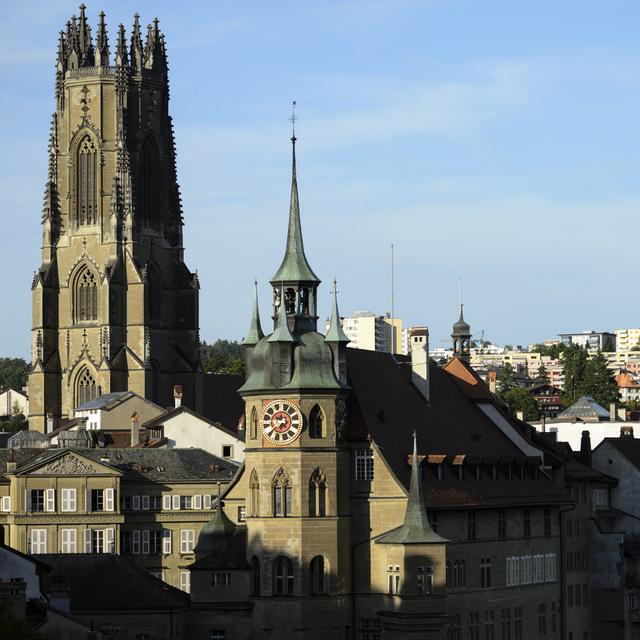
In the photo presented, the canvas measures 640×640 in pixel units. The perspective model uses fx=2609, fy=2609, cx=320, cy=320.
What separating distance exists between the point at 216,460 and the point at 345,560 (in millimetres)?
31229

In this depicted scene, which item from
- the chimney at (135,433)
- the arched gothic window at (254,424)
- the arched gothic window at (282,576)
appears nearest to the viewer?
the arched gothic window at (282,576)

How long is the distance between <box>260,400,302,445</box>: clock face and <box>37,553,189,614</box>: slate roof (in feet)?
30.4

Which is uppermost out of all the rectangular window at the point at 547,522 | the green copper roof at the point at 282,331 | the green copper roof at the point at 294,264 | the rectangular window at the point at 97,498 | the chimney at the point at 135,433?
the green copper roof at the point at 294,264

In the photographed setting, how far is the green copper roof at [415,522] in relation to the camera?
127 metres

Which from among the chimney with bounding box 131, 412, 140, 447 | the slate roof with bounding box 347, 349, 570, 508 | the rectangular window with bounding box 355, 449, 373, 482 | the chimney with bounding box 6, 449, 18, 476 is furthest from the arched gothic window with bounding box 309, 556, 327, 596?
the chimney with bounding box 131, 412, 140, 447

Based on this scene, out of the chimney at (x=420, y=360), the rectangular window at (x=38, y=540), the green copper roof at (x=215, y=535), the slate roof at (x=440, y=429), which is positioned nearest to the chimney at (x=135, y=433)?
the rectangular window at (x=38, y=540)

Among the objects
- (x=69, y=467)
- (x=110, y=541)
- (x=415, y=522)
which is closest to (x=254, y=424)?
(x=415, y=522)

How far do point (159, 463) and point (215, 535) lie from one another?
2547 cm

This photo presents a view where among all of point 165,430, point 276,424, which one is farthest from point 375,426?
point 165,430

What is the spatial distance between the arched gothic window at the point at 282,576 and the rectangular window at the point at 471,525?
41.4ft

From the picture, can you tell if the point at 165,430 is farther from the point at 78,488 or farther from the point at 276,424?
the point at 276,424

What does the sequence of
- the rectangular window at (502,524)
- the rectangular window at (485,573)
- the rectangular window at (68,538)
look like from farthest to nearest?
the rectangular window at (68,538), the rectangular window at (502,524), the rectangular window at (485,573)

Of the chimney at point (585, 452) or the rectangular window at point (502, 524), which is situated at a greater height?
the chimney at point (585, 452)

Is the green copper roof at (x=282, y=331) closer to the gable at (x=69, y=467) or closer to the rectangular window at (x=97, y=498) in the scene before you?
the gable at (x=69, y=467)
